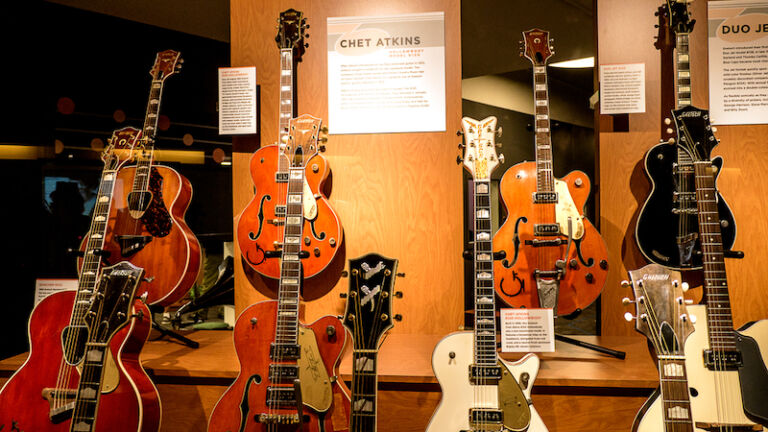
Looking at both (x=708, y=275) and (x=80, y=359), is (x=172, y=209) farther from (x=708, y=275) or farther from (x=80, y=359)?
(x=708, y=275)

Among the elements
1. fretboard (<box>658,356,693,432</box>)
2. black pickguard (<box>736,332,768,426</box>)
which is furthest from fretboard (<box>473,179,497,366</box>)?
black pickguard (<box>736,332,768,426</box>)

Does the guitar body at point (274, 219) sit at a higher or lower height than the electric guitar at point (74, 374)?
higher

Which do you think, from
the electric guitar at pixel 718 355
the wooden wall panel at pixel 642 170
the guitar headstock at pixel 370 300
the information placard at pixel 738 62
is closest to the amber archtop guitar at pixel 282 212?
the guitar headstock at pixel 370 300

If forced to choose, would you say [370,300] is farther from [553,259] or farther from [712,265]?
[712,265]

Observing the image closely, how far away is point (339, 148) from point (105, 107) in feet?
6.77

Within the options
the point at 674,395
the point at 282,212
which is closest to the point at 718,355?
the point at 674,395

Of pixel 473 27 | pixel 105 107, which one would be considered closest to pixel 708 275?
pixel 473 27

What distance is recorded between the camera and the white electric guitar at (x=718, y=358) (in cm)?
164

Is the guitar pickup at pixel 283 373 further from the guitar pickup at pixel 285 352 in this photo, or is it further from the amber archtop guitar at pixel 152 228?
the amber archtop guitar at pixel 152 228

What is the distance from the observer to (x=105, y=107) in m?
3.44

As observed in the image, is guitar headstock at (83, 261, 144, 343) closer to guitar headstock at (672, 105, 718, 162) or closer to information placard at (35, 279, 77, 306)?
information placard at (35, 279, 77, 306)

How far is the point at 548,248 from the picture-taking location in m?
2.04

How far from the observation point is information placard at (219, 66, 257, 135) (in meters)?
2.46

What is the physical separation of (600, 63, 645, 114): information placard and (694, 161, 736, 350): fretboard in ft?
1.81
